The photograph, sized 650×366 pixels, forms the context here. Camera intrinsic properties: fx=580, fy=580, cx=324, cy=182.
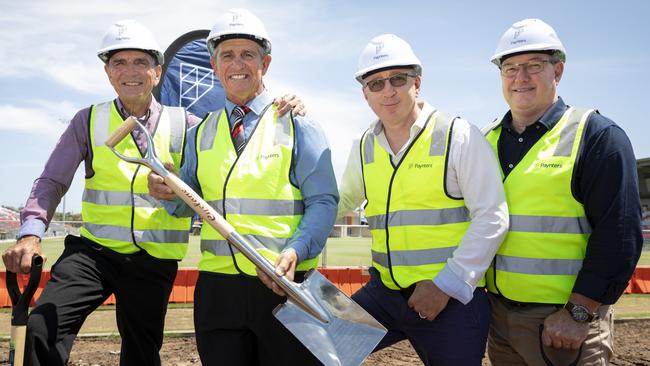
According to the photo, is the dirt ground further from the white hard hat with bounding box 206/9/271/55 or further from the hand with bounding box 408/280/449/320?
the white hard hat with bounding box 206/9/271/55

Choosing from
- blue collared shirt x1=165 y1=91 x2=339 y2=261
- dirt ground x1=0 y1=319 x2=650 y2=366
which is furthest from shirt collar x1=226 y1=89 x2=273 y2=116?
dirt ground x1=0 y1=319 x2=650 y2=366

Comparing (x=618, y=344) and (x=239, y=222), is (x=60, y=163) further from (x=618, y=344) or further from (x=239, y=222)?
(x=618, y=344)

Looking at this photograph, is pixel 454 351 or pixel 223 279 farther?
pixel 223 279

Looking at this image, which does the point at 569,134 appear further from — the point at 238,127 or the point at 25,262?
the point at 25,262

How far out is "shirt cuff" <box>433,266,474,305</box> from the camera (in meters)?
2.86

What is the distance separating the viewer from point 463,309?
2.97m

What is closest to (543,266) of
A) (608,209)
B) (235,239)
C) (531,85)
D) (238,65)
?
(608,209)

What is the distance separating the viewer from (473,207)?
9.51 feet

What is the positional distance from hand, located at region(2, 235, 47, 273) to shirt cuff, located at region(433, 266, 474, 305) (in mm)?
2277

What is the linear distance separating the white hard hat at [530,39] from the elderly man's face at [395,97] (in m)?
0.53

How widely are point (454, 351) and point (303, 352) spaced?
0.77 m

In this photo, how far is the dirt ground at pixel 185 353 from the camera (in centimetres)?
573

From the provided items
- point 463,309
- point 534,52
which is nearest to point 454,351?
point 463,309

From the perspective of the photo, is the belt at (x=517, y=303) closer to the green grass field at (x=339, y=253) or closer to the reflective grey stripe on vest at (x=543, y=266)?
the reflective grey stripe on vest at (x=543, y=266)
